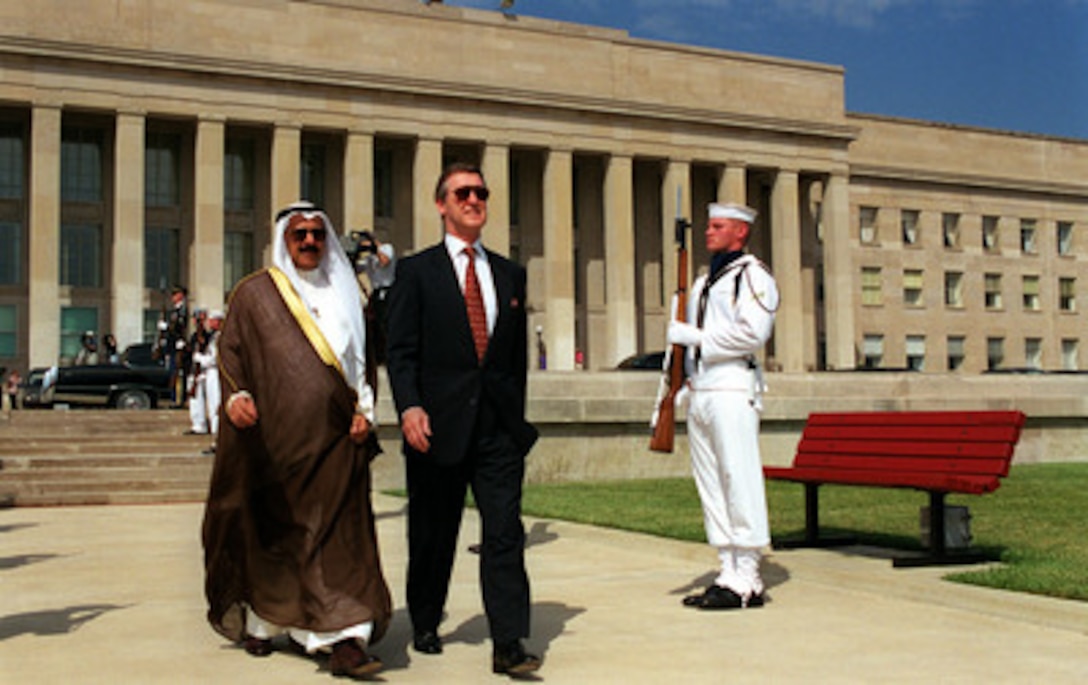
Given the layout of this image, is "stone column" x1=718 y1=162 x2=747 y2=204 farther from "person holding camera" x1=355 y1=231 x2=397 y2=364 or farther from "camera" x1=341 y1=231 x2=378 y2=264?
"person holding camera" x1=355 y1=231 x2=397 y2=364

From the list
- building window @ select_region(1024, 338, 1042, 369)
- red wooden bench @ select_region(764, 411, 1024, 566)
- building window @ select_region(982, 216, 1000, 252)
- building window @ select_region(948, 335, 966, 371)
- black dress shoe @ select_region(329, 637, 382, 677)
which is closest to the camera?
black dress shoe @ select_region(329, 637, 382, 677)

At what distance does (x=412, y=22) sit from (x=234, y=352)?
156ft

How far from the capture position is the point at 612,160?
54375mm

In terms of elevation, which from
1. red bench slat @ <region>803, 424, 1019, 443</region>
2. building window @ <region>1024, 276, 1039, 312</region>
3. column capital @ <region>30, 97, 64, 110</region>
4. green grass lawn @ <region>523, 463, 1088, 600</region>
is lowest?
green grass lawn @ <region>523, 463, 1088, 600</region>

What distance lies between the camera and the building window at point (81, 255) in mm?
48844

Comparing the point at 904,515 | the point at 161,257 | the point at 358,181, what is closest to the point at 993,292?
the point at 358,181

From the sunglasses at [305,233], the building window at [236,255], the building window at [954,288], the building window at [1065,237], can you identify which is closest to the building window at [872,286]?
the building window at [954,288]

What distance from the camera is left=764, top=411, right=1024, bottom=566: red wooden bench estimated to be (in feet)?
26.7

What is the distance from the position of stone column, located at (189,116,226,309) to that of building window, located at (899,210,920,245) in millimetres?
35713

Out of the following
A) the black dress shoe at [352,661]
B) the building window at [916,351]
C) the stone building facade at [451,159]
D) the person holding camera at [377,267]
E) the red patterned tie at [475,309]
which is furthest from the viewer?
the building window at [916,351]

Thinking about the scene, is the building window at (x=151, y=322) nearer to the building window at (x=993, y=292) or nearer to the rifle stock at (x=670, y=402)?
the building window at (x=993, y=292)

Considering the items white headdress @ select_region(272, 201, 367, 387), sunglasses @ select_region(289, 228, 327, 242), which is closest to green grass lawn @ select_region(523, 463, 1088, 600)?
white headdress @ select_region(272, 201, 367, 387)

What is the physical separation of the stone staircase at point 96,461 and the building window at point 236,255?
29526 millimetres

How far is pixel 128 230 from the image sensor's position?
46.6 m
